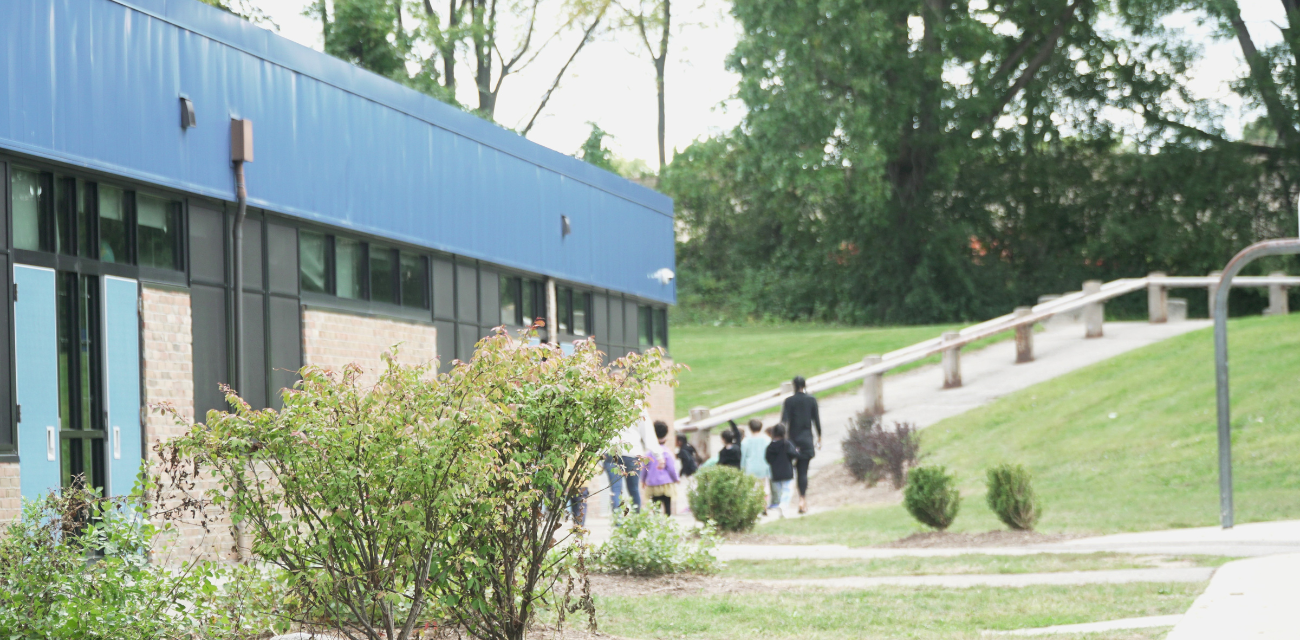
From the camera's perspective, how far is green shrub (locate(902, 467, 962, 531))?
13828 mm

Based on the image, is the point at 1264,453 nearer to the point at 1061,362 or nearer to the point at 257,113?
the point at 1061,362

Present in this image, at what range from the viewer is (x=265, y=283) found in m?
13.8

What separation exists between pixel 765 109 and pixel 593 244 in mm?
Result: 18820

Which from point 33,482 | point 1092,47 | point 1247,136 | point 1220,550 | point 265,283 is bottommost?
point 1220,550

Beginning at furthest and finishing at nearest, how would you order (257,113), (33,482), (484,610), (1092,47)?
(1092,47) → (257,113) → (33,482) → (484,610)

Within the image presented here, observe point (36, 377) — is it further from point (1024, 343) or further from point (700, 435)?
point (1024, 343)

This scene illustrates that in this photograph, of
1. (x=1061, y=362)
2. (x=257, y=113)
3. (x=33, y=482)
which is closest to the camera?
(x=33, y=482)

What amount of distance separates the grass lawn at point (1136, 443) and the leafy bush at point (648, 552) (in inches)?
148

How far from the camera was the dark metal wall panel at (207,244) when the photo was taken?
12.8 m

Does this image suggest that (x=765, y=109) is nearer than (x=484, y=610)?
No

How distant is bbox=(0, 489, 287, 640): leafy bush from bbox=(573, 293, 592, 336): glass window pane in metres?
16.2

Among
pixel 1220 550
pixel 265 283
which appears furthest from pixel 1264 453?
pixel 265 283

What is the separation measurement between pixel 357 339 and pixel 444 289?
2.49 m

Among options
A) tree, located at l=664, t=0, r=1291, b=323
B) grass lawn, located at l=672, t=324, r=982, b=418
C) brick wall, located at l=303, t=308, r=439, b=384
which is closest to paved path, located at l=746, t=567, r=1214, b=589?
brick wall, located at l=303, t=308, r=439, b=384
